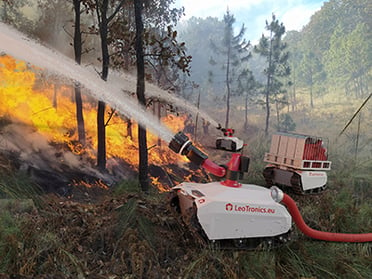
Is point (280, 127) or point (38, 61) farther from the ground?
point (38, 61)

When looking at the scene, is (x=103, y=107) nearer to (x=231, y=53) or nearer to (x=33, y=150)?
(x=33, y=150)

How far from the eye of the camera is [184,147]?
126 inches

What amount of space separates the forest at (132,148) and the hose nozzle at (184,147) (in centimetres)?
42

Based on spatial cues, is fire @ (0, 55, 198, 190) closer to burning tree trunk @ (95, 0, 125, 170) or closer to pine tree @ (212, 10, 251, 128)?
burning tree trunk @ (95, 0, 125, 170)

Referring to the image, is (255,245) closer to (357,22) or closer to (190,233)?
(190,233)

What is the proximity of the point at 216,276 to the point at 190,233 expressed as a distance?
49cm

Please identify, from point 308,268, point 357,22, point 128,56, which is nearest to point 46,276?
point 308,268

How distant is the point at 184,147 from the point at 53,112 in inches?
99.3

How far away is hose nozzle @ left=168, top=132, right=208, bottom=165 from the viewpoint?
320 cm

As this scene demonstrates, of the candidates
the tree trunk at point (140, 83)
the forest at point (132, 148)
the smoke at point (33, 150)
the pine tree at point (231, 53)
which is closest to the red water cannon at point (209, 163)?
the forest at point (132, 148)

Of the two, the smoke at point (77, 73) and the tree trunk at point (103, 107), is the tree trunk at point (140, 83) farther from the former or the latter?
the tree trunk at point (103, 107)

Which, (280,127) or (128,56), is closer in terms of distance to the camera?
(128,56)

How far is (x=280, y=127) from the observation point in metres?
8.58

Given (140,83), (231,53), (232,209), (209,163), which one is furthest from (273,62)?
(232,209)
